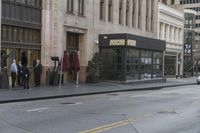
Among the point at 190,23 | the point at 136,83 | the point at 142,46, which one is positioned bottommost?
the point at 136,83

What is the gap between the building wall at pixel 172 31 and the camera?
203 ft

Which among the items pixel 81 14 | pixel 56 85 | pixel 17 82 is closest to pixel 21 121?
pixel 17 82

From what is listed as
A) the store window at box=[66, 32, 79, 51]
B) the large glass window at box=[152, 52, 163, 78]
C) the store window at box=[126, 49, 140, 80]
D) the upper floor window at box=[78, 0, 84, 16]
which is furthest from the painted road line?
the large glass window at box=[152, 52, 163, 78]

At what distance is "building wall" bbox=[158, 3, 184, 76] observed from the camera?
2434 inches

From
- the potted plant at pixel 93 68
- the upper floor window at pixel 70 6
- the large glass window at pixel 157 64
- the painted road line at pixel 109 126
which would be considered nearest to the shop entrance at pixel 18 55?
the upper floor window at pixel 70 6

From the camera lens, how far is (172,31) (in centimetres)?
6719

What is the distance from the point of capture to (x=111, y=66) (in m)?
40.2

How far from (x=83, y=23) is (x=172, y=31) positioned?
3158 cm

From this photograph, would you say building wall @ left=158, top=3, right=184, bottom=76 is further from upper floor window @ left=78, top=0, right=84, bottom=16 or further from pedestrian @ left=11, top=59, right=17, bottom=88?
pedestrian @ left=11, top=59, right=17, bottom=88

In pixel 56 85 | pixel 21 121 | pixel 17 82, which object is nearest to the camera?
pixel 21 121

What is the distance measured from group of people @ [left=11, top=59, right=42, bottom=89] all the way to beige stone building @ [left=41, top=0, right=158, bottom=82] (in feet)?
7.89

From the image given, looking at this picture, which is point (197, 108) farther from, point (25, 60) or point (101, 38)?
point (101, 38)

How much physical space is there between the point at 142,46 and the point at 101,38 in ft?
15.3

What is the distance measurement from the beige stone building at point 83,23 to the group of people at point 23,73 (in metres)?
2.40
